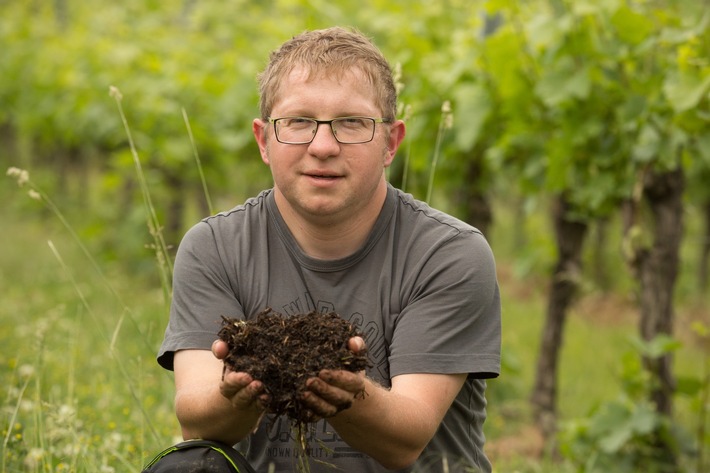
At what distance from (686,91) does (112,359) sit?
9.50 feet

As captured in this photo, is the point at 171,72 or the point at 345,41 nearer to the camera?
the point at 345,41

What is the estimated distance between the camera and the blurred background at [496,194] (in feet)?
12.1

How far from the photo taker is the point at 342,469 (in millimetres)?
2469

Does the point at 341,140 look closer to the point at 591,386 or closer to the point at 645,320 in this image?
the point at 645,320

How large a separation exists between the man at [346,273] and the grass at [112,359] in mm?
473

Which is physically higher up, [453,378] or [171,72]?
[171,72]

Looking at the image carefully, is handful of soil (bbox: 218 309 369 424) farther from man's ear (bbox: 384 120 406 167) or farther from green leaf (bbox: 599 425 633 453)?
green leaf (bbox: 599 425 633 453)

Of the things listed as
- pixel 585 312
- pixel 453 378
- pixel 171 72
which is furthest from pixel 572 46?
pixel 585 312

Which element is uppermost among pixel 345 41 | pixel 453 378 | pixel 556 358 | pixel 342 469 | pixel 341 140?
pixel 345 41

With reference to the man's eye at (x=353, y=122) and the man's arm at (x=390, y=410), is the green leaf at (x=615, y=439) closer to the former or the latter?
the man's arm at (x=390, y=410)

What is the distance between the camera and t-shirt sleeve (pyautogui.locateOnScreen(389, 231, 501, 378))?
7.81 ft

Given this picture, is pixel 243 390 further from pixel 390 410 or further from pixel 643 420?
pixel 643 420

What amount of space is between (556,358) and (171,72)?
5.02 m

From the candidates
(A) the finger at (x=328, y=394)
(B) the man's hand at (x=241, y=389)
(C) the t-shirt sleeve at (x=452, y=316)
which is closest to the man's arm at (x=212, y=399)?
(B) the man's hand at (x=241, y=389)
